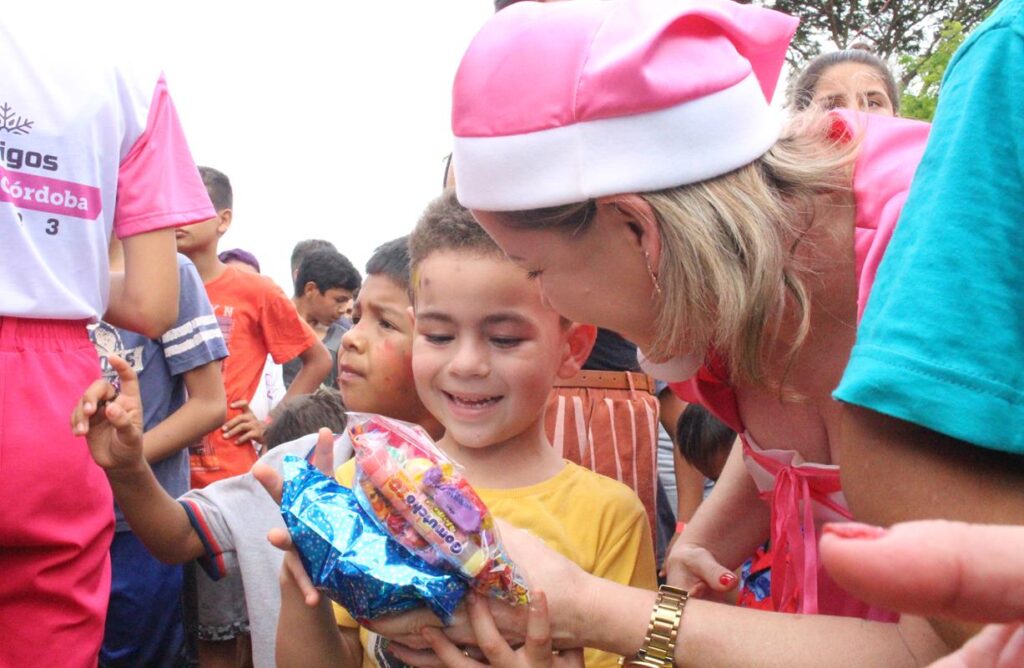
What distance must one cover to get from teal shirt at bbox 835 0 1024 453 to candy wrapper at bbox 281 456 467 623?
62 cm

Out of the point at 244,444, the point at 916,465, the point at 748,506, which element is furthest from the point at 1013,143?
the point at 244,444

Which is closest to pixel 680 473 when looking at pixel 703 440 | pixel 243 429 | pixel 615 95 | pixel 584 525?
pixel 703 440

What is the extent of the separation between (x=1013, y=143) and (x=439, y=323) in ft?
3.76

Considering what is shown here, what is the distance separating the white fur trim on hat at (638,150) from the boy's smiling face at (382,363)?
837 millimetres

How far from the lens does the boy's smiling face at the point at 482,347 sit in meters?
1.70

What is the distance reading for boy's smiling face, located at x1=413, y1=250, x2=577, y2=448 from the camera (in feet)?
5.58

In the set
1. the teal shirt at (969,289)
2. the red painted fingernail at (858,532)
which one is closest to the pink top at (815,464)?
the teal shirt at (969,289)

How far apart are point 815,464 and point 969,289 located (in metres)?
0.88

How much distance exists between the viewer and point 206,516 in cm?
195

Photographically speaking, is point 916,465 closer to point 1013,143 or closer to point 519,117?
point 1013,143

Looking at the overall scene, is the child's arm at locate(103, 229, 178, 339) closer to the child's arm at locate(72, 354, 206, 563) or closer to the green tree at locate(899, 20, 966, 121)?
the child's arm at locate(72, 354, 206, 563)

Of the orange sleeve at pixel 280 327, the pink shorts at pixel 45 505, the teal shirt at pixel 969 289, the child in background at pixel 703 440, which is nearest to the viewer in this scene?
the teal shirt at pixel 969 289

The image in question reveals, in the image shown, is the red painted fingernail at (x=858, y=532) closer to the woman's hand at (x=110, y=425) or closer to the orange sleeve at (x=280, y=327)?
the woman's hand at (x=110, y=425)

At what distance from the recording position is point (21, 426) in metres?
1.76
